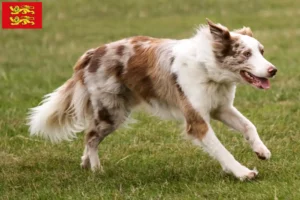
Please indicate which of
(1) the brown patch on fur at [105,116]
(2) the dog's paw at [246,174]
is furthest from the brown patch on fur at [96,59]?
(2) the dog's paw at [246,174]

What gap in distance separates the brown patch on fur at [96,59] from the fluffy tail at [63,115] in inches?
8.2

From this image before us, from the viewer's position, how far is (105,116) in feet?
24.4

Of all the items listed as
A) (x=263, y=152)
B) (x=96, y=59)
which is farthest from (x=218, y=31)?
(x=96, y=59)

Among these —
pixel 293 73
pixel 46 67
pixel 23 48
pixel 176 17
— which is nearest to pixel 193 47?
pixel 293 73

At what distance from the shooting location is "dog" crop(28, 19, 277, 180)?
6488 mm

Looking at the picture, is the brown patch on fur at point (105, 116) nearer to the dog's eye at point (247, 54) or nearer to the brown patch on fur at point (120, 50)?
the brown patch on fur at point (120, 50)

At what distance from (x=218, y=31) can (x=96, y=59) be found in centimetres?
142

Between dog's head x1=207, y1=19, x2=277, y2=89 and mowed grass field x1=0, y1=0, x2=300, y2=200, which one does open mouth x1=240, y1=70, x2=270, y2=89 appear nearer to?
dog's head x1=207, y1=19, x2=277, y2=89

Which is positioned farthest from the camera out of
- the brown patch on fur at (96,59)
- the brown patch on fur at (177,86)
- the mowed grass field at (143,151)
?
the brown patch on fur at (96,59)

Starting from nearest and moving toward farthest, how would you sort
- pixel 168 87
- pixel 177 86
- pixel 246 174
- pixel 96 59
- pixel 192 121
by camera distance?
pixel 246 174 → pixel 192 121 → pixel 177 86 → pixel 168 87 → pixel 96 59

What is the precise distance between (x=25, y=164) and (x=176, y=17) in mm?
13636

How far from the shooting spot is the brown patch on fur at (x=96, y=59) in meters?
7.36

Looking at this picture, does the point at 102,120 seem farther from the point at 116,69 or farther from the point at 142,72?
the point at 142,72

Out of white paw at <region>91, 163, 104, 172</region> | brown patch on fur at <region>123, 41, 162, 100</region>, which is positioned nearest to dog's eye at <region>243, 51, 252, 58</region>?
brown patch on fur at <region>123, 41, 162, 100</region>
